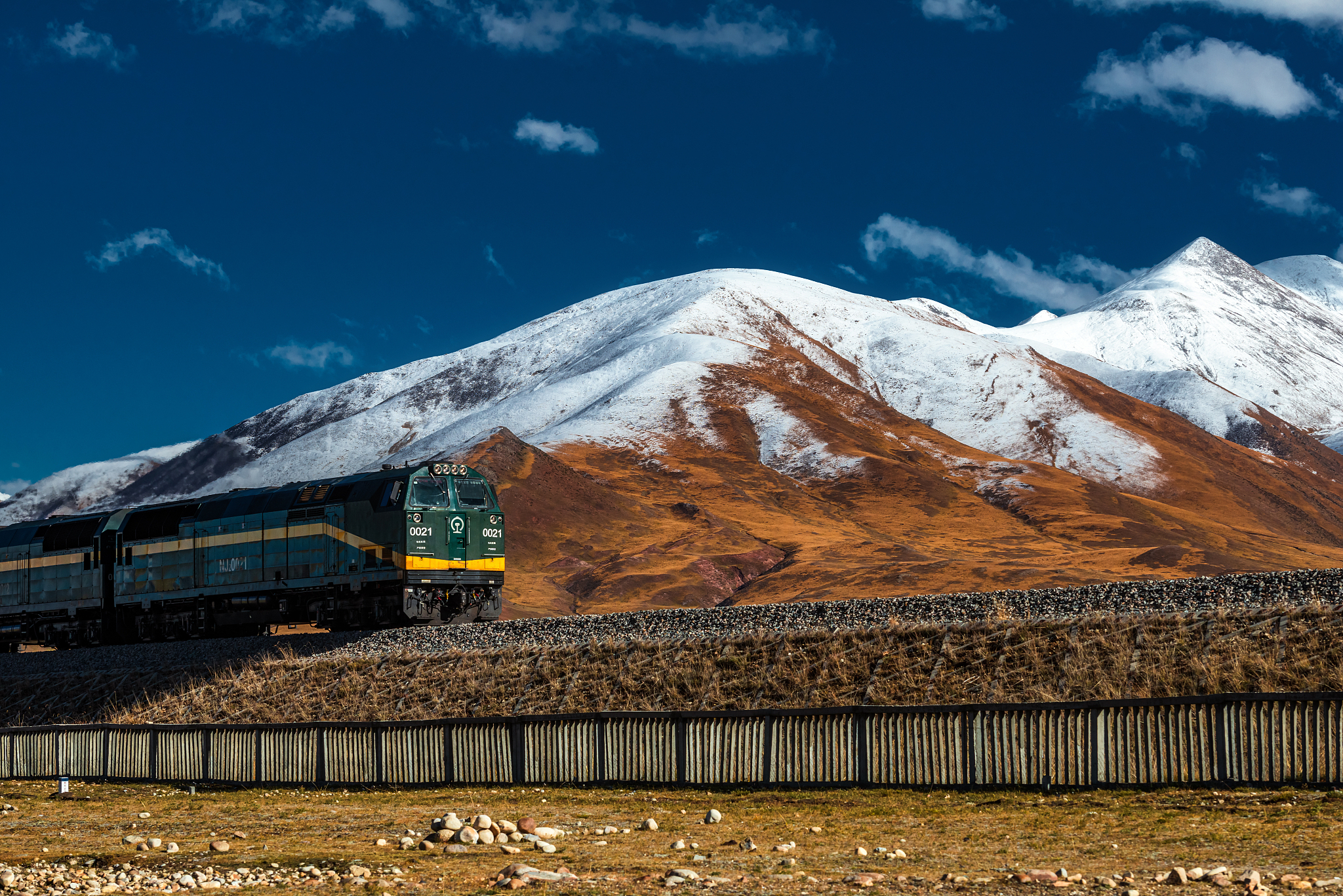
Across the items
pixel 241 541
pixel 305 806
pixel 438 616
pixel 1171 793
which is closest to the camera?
pixel 1171 793

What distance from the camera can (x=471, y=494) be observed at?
1695 inches

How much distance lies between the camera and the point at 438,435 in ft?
628

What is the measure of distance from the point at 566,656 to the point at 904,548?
A: 73104mm

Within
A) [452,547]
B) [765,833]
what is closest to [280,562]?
[452,547]

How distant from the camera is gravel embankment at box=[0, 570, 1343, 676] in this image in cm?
3027

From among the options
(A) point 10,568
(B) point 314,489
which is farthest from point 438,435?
(B) point 314,489

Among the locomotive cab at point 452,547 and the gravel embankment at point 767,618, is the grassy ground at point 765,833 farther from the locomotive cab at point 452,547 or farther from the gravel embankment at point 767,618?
the locomotive cab at point 452,547

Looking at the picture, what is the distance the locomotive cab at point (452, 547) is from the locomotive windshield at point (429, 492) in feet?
0.07

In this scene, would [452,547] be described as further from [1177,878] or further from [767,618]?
[1177,878]

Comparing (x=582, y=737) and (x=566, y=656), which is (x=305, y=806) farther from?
(x=566, y=656)

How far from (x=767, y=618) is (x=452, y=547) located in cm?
1190

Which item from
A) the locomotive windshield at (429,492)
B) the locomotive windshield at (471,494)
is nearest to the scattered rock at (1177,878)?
the locomotive windshield at (429,492)

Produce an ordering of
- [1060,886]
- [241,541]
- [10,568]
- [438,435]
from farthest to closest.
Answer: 1. [438,435]
2. [10,568]
3. [241,541]
4. [1060,886]

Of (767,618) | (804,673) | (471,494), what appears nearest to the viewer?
(804,673)
